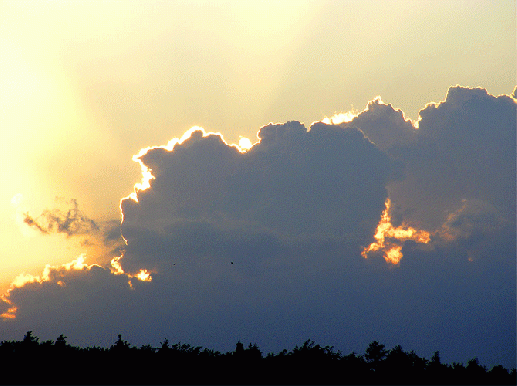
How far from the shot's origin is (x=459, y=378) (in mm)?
94375

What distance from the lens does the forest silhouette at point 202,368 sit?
3120 inches

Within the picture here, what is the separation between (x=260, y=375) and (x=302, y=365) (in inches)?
339

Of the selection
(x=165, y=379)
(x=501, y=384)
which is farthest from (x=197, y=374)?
(x=501, y=384)

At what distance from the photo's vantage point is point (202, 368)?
8275 centimetres

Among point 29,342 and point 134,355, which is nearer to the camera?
point 134,355

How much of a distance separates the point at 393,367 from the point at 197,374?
3862 cm

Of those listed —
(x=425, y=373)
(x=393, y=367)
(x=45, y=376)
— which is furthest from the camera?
(x=393, y=367)

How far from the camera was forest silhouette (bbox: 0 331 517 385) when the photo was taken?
7925 centimetres

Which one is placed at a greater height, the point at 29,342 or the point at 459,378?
the point at 29,342

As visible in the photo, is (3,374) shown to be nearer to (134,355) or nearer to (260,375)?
(134,355)

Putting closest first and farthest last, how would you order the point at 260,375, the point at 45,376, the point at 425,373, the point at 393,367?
the point at 45,376 → the point at 260,375 → the point at 425,373 → the point at 393,367

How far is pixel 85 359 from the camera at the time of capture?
84.1 metres

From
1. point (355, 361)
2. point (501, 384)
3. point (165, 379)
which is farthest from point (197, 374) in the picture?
point (501, 384)

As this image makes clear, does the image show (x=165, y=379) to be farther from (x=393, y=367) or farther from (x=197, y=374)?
(x=393, y=367)
